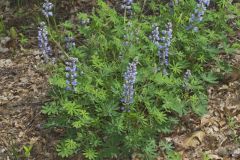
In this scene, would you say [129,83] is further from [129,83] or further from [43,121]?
[43,121]

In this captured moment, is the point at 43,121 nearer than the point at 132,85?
No

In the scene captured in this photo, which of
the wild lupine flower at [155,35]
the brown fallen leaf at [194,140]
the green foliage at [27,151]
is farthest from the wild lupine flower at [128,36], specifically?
the green foliage at [27,151]

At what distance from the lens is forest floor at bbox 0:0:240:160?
427 cm

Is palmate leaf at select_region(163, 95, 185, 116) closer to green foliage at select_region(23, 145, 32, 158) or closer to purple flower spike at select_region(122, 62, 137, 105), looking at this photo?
purple flower spike at select_region(122, 62, 137, 105)

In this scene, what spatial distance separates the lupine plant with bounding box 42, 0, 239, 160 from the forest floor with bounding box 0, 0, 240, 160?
14 cm

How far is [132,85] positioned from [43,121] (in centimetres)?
128

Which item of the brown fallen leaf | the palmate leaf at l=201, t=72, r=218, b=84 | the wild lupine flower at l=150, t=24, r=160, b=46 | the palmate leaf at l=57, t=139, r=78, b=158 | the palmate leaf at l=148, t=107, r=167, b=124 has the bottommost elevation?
the brown fallen leaf

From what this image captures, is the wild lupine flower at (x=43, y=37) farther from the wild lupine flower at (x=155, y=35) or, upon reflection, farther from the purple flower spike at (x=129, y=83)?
the wild lupine flower at (x=155, y=35)

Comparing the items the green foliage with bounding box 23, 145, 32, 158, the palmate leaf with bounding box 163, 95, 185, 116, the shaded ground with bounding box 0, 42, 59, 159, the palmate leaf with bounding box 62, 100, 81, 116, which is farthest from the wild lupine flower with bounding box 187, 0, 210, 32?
the green foliage with bounding box 23, 145, 32, 158

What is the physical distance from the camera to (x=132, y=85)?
3.92m

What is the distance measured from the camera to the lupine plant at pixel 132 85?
409 cm

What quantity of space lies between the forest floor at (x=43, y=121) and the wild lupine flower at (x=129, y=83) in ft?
2.07

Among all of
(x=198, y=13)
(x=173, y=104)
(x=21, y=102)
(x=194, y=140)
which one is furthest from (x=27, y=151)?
(x=198, y=13)

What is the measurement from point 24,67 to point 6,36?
0.71 meters
